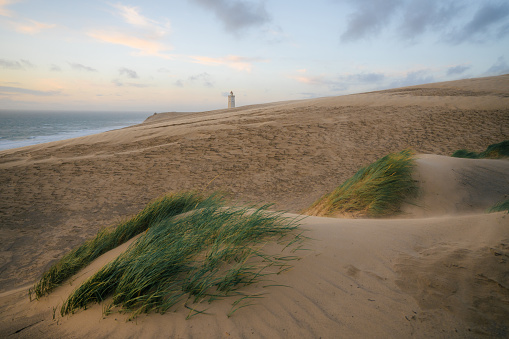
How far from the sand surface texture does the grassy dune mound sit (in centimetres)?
11

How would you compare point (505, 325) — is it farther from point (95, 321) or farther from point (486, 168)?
point (486, 168)

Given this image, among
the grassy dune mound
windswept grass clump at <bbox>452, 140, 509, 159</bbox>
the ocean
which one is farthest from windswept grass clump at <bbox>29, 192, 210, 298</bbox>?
the ocean

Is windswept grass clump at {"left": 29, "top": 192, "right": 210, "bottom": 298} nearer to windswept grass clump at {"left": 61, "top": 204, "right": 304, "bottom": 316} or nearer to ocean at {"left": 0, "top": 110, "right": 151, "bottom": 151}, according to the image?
windswept grass clump at {"left": 61, "top": 204, "right": 304, "bottom": 316}

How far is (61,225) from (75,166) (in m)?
3.60

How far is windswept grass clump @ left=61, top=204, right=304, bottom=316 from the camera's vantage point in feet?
5.98

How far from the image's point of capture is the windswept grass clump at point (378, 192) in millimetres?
4008

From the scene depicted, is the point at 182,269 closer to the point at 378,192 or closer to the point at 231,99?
the point at 378,192

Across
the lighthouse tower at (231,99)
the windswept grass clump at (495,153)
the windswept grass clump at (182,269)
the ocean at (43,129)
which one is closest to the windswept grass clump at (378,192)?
the windswept grass clump at (182,269)

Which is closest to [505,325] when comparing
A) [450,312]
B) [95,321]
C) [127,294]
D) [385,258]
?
[450,312]

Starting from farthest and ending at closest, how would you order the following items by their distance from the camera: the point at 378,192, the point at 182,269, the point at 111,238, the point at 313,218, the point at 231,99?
1. the point at 231,99
2. the point at 378,192
3. the point at 313,218
4. the point at 111,238
5. the point at 182,269

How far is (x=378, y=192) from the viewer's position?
13.4ft

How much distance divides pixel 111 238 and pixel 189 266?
69.2 inches

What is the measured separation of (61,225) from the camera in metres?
5.07

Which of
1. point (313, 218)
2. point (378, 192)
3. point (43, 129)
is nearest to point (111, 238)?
point (313, 218)
